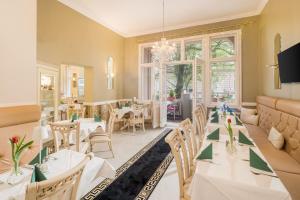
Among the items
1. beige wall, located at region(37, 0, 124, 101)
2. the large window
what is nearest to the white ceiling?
beige wall, located at region(37, 0, 124, 101)

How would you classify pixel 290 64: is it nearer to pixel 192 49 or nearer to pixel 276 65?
pixel 276 65

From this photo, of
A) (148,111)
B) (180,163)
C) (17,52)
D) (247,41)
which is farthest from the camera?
(148,111)

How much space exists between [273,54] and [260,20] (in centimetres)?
170

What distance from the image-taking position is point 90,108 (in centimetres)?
535

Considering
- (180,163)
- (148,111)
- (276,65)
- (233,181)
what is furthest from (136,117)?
(233,181)

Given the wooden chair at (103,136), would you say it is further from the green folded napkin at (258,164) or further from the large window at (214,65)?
the large window at (214,65)

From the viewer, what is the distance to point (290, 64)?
104 inches

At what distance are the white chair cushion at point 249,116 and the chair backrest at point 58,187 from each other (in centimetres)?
458

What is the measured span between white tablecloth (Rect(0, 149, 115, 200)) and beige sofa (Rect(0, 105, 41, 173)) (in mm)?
402

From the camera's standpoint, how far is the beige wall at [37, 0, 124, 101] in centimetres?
392

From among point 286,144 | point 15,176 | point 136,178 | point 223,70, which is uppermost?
point 223,70

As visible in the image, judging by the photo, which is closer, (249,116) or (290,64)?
(290,64)

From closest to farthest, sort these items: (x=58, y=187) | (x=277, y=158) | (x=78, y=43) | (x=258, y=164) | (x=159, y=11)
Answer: (x=58, y=187) → (x=258, y=164) → (x=277, y=158) → (x=78, y=43) → (x=159, y=11)

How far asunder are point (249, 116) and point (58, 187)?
4838 millimetres
